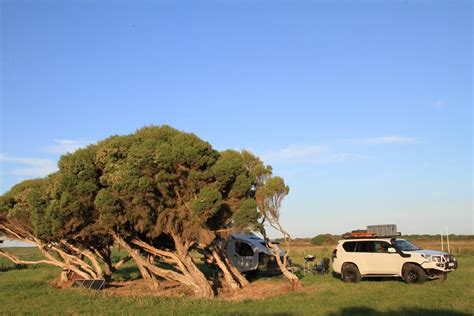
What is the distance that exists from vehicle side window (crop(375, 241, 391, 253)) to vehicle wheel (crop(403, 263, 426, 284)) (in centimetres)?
109

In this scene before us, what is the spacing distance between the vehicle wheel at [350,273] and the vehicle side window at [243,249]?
19.0ft

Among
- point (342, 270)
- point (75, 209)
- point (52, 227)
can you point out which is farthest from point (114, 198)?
point (342, 270)

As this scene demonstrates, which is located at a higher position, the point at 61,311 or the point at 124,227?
the point at 124,227

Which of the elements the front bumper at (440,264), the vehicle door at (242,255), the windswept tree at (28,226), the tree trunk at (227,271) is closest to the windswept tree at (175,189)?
the tree trunk at (227,271)

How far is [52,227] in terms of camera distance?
55.3 ft

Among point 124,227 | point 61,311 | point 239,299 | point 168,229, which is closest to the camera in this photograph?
point 61,311

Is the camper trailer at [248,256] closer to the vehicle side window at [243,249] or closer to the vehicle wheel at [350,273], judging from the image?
the vehicle side window at [243,249]

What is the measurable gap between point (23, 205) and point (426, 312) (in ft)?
58.9

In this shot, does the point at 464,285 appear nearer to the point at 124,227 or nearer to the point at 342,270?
the point at 342,270

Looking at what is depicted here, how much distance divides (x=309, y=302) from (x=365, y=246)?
568 centimetres

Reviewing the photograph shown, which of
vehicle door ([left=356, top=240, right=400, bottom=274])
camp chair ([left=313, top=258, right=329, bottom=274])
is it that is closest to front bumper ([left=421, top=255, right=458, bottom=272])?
vehicle door ([left=356, top=240, right=400, bottom=274])

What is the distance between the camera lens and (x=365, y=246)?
17938mm

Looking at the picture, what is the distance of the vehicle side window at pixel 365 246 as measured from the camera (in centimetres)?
1775

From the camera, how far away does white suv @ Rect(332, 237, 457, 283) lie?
16031mm
